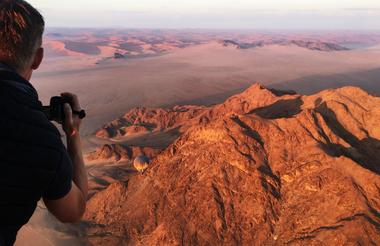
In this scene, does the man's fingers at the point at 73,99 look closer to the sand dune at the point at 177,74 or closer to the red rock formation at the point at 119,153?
the red rock formation at the point at 119,153

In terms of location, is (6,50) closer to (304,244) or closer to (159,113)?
(304,244)

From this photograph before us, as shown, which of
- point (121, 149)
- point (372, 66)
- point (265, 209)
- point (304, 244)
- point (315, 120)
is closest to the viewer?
point (304, 244)

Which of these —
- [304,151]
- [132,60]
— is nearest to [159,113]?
[304,151]

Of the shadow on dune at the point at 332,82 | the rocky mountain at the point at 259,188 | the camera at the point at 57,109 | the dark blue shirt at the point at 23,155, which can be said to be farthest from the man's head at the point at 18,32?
the shadow on dune at the point at 332,82

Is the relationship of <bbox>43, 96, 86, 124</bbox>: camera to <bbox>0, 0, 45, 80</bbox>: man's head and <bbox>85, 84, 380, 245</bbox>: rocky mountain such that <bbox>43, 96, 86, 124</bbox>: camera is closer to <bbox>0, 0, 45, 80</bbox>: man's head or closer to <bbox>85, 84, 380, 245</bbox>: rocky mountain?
<bbox>0, 0, 45, 80</bbox>: man's head

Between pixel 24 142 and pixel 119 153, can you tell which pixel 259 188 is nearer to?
pixel 24 142

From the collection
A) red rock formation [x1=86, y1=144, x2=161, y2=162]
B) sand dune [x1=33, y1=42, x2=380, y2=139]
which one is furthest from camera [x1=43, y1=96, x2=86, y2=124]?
sand dune [x1=33, y1=42, x2=380, y2=139]
